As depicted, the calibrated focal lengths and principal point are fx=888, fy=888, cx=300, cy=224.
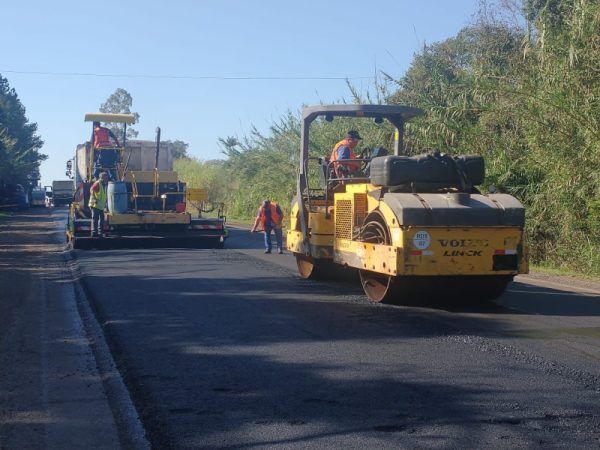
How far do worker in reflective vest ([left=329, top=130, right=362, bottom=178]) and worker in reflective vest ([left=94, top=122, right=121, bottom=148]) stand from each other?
12.7m

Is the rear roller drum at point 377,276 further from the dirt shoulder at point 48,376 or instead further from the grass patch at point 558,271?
the grass patch at point 558,271

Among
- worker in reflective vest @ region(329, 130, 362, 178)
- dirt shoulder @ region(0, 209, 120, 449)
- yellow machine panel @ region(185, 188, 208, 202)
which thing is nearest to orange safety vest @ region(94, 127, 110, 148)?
yellow machine panel @ region(185, 188, 208, 202)

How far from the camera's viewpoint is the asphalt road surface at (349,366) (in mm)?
5703

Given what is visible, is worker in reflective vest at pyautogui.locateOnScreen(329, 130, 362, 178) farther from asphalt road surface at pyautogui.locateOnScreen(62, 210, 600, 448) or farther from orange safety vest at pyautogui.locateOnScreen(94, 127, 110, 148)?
orange safety vest at pyautogui.locateOnScreen(94, 127, 110, 148)

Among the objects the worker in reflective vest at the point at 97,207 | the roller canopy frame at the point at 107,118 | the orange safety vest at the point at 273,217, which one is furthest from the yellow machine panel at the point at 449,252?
the roller canopy frame at the point at 107,118

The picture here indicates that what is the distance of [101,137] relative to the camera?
2488 cm

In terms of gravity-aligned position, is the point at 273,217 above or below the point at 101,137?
below

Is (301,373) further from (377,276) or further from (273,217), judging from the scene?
(273,217)

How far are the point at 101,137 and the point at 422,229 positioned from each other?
16225 millimetres

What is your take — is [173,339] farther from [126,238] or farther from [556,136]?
[126,238]

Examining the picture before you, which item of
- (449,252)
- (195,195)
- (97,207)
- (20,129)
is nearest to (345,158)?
(449,252)

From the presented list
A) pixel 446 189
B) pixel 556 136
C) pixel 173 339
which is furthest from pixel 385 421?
pixel 556 136

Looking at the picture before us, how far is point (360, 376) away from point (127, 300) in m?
5.37

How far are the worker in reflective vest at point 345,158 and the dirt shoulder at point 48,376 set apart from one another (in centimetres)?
428
